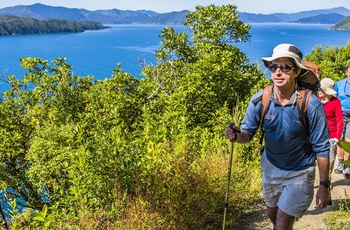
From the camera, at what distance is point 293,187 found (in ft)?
10.4

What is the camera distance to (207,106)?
31.6ft

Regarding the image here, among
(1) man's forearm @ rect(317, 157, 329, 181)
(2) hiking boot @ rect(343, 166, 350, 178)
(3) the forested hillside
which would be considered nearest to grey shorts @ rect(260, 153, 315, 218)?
(1) man's forearm @ rect(317, 157, 329, 181)

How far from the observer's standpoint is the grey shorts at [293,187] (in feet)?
10.3

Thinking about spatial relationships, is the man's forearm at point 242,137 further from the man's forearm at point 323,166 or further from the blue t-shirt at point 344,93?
the blue t-shirt at point 344,93

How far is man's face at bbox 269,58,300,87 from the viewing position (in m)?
2.97

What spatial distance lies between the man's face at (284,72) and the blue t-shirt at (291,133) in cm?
13

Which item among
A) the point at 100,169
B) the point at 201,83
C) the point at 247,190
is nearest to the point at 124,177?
the point at 100,169

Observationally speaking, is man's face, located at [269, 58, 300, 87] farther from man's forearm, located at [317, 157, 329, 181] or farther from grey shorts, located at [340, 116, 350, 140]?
grey shorts, located at [340, 116, 350, 140]

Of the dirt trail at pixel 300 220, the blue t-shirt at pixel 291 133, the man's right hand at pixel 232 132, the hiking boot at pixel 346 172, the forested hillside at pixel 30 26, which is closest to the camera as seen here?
the blue t-shirt at pixel 291 133

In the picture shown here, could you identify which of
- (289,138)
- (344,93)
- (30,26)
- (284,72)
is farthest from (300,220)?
(30,26)

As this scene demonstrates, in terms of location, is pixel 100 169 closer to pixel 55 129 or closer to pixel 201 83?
pixel 55 129

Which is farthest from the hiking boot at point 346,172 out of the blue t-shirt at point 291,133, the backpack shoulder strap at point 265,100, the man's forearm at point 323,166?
the backpack shoulder strap at point 265,100

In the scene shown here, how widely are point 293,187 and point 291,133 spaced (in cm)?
52

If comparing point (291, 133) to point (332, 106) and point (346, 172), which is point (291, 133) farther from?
point (346, 172)
